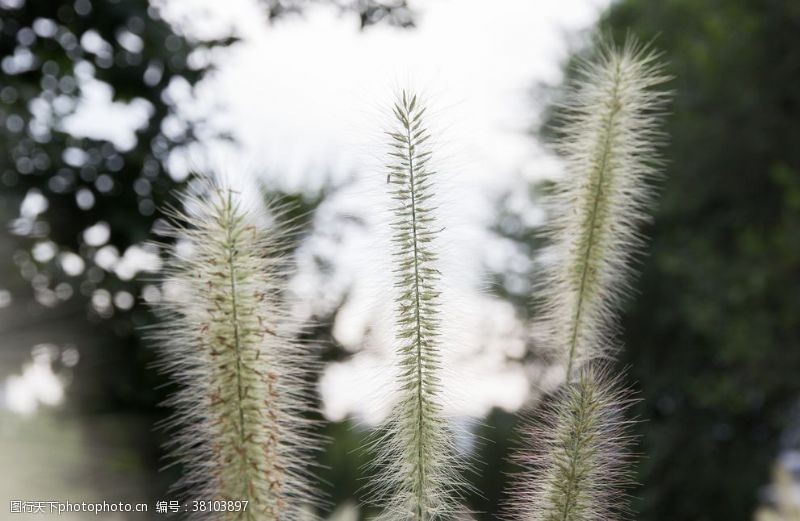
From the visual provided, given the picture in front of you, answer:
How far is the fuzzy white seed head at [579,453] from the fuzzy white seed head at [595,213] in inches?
3.0

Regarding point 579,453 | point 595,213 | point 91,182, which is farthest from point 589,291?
point 91,182

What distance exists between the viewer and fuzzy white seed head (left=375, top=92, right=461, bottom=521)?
2.49 ft

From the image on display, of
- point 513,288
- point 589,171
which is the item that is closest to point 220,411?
point 589,171

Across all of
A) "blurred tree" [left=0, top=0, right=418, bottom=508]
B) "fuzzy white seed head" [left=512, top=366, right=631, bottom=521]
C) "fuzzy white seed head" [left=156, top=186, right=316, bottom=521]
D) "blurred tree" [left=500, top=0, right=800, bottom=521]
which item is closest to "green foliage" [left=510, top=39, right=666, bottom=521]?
"fuzzy white seed head" [left=512, top=366, right=631, bottom=521]

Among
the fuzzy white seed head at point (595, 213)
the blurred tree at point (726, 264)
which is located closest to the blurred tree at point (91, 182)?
the fuzzy white seed head at point (595, 213)

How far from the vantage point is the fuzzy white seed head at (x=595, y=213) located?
936mm

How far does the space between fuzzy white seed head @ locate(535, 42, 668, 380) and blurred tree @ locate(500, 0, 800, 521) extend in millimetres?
6920

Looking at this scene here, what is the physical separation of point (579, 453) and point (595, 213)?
269mm

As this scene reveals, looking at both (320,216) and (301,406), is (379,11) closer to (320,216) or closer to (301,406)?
(320,216)

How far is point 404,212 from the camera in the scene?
0.77 m

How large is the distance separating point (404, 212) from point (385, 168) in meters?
0.04

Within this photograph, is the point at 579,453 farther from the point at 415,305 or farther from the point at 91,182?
the point at 91,182

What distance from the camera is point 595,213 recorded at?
94 centimetres

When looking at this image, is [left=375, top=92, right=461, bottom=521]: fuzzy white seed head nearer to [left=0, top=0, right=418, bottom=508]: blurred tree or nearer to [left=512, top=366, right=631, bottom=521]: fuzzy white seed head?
[left=512, top=366, right=631, bottom=521]: fuzzy white seed head
